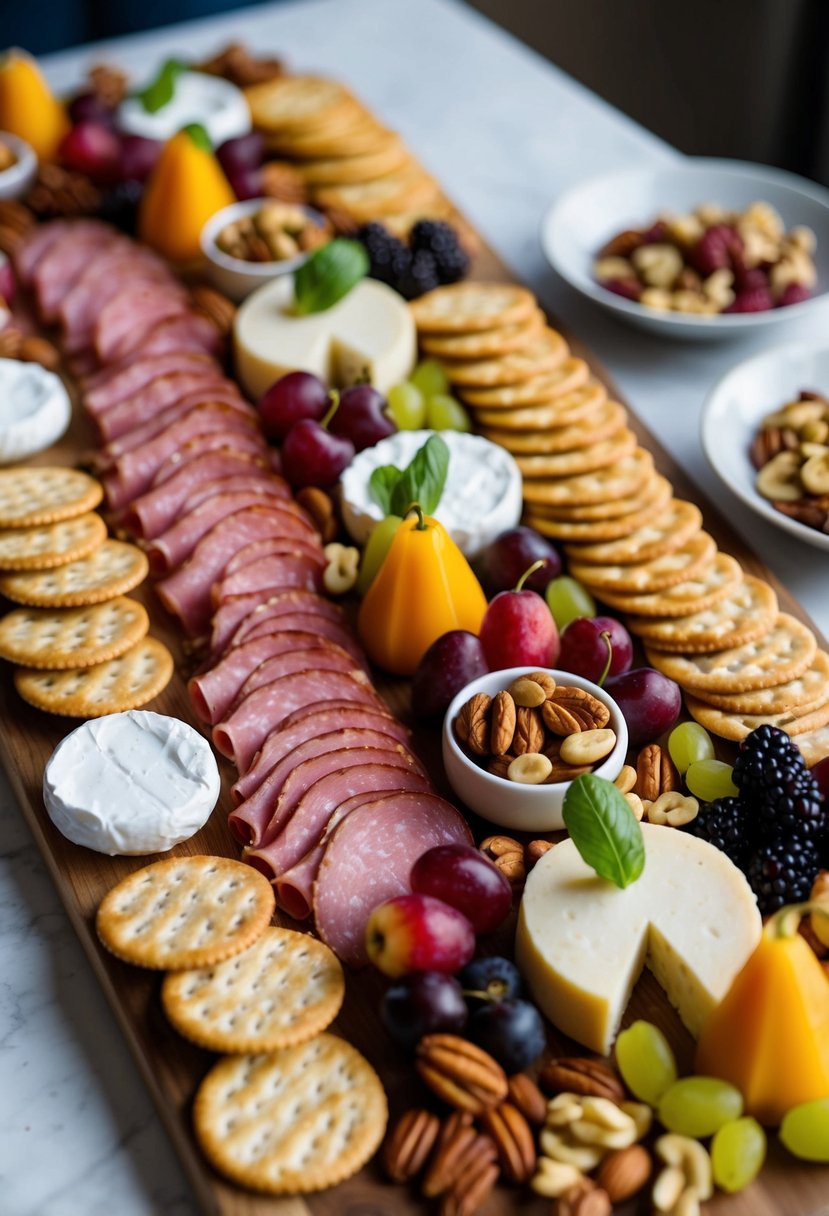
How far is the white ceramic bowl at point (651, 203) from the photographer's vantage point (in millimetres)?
2674

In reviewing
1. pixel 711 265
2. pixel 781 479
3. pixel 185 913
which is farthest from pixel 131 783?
pixel 711 265

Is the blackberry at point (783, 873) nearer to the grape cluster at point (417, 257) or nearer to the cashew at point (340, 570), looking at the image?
the cashew at point (340, 570)

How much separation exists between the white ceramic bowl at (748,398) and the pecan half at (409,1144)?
1165 mm

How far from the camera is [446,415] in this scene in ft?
7.41

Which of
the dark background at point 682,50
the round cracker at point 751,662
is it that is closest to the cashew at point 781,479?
the round cracker at point 751,662

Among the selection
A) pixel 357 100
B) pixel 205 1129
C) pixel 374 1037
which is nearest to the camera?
pixel 205 1129

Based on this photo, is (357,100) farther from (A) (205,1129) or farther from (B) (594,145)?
(A) (205,1129)

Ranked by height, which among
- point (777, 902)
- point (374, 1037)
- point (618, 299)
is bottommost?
point (374, 1037)

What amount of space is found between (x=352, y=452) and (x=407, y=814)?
758 millimetres

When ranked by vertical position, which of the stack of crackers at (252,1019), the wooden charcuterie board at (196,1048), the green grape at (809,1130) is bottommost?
the wooden charcuterie board at (196,1048)

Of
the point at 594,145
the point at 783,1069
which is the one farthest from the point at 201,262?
the point at 783,1069

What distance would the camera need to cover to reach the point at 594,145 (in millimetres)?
3172

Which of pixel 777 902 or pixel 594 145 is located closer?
pixel 777 902

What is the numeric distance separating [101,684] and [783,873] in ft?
3.01
